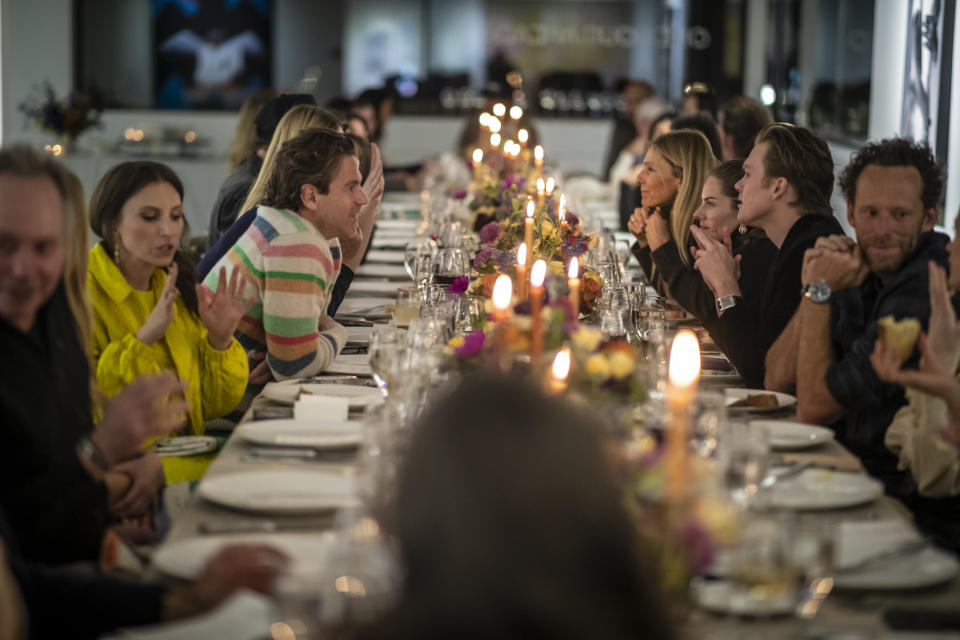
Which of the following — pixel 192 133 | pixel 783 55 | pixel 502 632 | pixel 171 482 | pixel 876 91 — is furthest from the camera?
pixel 783 55

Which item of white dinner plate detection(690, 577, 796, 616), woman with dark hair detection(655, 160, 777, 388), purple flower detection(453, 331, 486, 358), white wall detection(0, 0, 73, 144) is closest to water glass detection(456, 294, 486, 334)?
purple flower detection(453, 331, 486, 358)

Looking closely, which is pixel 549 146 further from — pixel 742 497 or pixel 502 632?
pixel 502 632

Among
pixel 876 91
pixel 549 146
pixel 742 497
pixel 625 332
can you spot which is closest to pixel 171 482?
pixel 625 332

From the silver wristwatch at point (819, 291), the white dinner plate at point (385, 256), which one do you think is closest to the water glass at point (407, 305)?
the silver wristwatch at point (819, 291)

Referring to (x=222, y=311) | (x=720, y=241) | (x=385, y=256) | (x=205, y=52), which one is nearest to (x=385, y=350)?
(x=222, y=311)

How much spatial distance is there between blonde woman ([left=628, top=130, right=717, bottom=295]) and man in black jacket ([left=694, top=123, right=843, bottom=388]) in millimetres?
810

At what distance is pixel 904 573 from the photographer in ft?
5.21

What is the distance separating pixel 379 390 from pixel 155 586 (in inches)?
46.3

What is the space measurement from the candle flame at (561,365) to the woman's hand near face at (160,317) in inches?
39.8

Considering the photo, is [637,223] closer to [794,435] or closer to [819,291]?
[819,291]

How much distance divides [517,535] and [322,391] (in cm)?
177

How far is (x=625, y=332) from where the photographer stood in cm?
270

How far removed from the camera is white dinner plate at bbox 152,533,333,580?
158cm

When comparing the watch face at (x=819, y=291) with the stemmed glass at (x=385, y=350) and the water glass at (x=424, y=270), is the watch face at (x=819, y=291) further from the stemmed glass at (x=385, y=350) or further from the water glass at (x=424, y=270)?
the water glass at (x=424, y=270)
